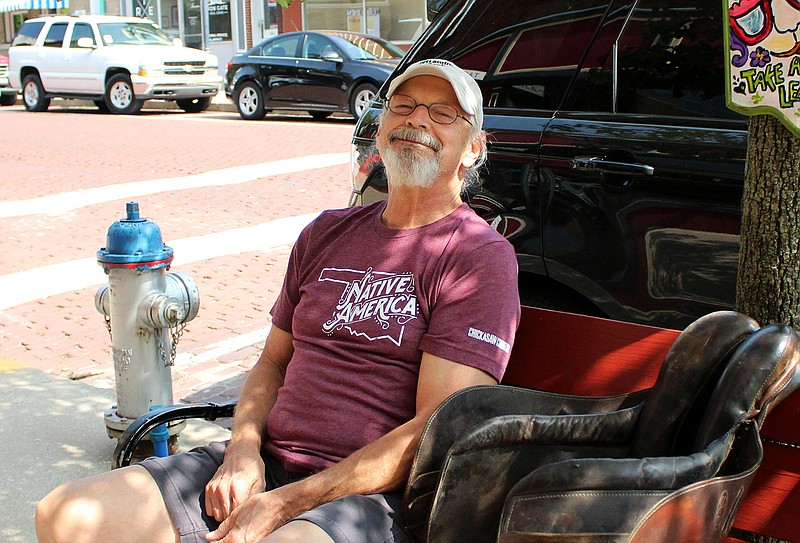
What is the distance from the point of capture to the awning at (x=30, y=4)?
106 ft

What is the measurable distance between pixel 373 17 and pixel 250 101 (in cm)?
785

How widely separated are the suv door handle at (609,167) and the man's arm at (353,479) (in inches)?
47.7

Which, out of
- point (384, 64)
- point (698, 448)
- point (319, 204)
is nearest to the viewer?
point (698, 448)

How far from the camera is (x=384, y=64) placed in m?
16.9

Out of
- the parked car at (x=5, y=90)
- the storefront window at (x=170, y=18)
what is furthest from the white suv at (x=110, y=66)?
the storefront window at (x=170, y=18)

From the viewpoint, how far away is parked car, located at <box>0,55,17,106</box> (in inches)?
936

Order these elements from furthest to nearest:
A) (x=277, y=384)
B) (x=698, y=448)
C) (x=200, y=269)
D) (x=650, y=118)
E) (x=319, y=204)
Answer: (x=319, y=204) < (x=200, y=269) < (x=650, y=118) < (x=277, y=384) < (x=698, y=448)

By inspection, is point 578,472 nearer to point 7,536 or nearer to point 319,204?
point 7,536

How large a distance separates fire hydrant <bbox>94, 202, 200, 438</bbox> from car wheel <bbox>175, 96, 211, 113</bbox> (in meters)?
17.1

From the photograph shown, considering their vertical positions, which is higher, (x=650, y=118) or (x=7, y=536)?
(x=650, y=118)

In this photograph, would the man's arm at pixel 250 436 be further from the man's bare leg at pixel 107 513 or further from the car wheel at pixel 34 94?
the car wheel at pixel 34 94

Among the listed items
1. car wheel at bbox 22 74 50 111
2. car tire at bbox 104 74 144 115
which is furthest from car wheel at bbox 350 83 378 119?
car wheel at bbox 22 74 50 111

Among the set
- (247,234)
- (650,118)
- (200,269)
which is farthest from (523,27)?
(247,234)

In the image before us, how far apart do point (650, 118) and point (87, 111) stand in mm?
19706
